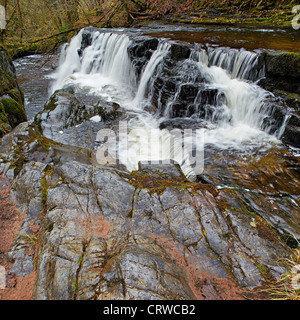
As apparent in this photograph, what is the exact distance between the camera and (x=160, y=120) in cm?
833

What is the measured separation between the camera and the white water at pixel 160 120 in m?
6.59

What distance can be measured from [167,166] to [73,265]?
9.01 ft

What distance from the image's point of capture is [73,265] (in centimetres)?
253

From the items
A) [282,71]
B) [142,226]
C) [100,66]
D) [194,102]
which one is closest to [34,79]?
[100,66]

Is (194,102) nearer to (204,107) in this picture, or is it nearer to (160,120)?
(204,107)

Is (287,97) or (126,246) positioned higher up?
(287,97)

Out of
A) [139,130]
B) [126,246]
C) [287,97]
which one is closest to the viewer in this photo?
[126,246]

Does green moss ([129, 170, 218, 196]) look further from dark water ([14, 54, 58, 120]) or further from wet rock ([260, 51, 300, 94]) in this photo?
dark water ([14, 54, 58, 120])

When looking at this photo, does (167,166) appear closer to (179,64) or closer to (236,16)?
(179,64)

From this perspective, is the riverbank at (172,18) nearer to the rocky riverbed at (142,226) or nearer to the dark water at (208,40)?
the dark water at (208,40)

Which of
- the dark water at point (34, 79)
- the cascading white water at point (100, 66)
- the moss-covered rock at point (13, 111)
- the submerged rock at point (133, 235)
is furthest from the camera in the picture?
the cascading white water at point (100, 66)

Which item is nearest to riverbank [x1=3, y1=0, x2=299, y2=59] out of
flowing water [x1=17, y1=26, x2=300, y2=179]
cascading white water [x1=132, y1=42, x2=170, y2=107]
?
flowing water [x1=17, y1=26, x2=300, y2=179]

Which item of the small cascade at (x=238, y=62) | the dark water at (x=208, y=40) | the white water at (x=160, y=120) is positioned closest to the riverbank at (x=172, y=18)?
the dark water at (x=208, y=40)
